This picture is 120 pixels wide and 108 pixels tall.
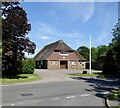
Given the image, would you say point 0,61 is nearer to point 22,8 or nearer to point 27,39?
point 27,39

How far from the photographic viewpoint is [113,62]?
46.6 meters

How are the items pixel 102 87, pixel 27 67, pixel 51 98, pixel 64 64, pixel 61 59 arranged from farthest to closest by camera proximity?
pixel 64 64
pixel 61 59
pixel 27 67
pixel 102 87
pixel 51 98

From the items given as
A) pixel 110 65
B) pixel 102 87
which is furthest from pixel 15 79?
pixel 110 65

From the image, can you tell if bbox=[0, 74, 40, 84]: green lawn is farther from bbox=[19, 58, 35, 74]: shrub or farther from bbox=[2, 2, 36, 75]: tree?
bbox=[19, 58, 35, 74]: shrub

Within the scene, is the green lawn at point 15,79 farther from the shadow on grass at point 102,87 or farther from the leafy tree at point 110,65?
the leafy tree at point 110,65

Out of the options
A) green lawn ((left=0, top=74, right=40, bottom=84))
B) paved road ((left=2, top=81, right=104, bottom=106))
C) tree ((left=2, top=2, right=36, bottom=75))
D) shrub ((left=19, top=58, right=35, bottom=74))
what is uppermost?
tree ((left=2, top=2, right=36, bottom=75))

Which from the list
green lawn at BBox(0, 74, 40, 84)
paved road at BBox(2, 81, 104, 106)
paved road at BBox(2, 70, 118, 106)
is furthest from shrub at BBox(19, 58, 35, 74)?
paved road at BBox(2, 81, 104, 106)

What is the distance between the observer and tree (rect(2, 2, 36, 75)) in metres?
28.8

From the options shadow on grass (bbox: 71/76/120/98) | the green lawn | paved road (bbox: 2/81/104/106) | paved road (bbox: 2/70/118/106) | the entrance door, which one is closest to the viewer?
paved road (bbox: 2/81/104/106)

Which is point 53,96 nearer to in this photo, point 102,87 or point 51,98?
point 51,98

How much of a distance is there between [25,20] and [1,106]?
59.3ft

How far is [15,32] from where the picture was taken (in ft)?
95.9

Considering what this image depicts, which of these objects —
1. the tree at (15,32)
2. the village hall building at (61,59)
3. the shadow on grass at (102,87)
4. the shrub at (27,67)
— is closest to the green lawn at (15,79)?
the tree at (15,32)

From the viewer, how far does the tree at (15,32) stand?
2884 cm
